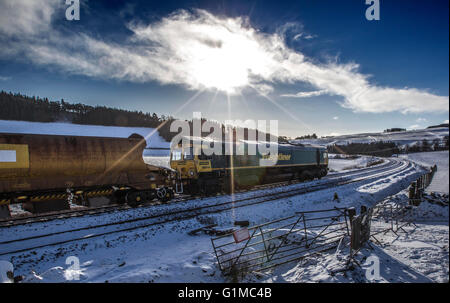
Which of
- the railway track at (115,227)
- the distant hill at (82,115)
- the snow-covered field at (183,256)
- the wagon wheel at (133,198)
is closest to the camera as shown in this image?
the snow-covered field at (183,256)

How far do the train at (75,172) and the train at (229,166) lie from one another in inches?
61.5

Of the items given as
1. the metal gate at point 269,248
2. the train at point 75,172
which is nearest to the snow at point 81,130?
the train at point 75,172

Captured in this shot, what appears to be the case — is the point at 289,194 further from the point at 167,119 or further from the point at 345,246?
the point at 167,119

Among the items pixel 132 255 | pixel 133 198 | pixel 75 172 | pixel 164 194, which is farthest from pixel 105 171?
pixel 132 255

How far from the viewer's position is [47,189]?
424 inches

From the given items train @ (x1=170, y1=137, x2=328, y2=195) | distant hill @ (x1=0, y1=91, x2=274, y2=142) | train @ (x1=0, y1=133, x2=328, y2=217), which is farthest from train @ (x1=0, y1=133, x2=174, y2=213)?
distant hill @ (x1=0, y1=91, x2=274, y2=142)

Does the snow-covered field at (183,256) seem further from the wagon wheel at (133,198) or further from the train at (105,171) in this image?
the wagon wheel at (133,198)

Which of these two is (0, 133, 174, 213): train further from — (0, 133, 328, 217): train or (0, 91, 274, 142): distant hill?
(0, 91, 274, 142): distant hill

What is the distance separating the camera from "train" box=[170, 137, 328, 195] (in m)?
15.0

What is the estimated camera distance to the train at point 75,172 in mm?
10008
